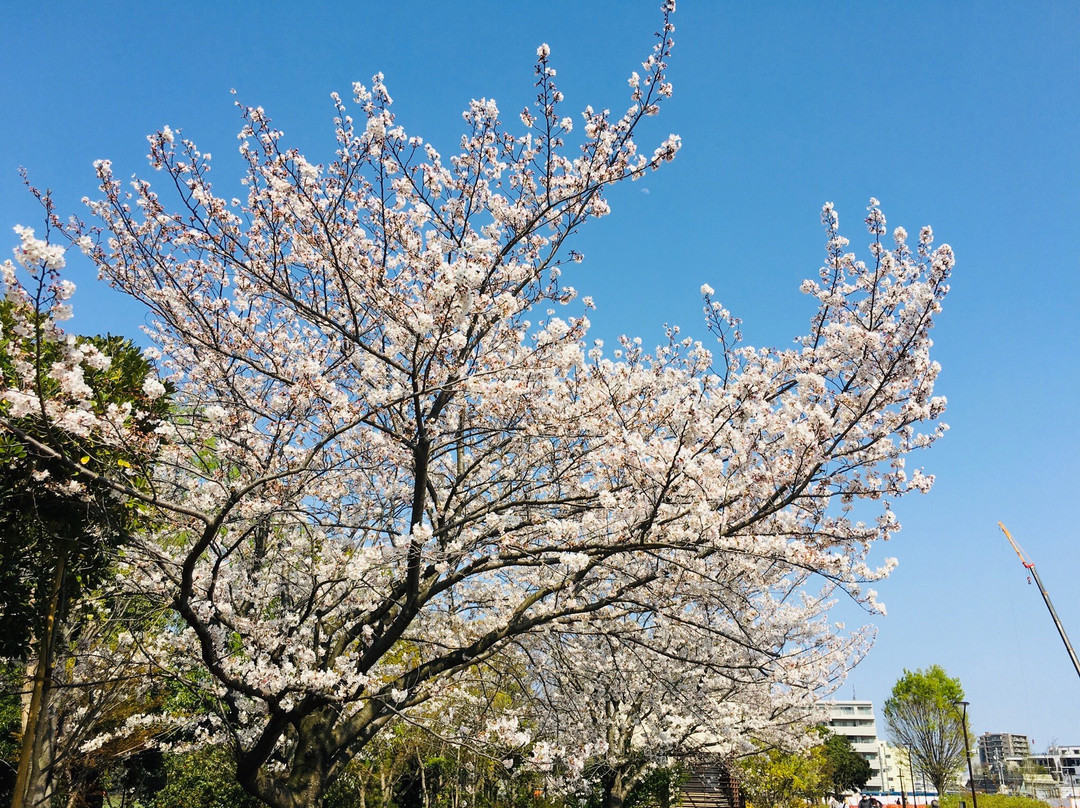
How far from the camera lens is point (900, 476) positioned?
5.62m

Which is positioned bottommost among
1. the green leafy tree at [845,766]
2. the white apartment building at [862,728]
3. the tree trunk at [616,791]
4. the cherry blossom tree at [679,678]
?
the white apartment building at [862,728]

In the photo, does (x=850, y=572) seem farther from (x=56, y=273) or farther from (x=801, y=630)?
(x=801, y=630)

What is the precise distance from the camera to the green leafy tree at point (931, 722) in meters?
37.8

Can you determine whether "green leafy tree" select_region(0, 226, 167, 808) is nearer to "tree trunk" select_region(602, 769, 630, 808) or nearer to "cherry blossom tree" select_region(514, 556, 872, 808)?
"cherry blossom tree" select_region(514, 556, 872, 808)

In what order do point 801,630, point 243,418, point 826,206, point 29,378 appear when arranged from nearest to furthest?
point 29,378, point 826,206, point 243,418, point 801,630

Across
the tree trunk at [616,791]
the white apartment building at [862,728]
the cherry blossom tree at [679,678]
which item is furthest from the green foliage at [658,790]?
the white apartment building at [862,728]

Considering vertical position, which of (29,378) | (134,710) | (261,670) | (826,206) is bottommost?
(134,710)

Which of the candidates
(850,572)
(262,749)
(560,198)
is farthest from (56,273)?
(850,572)

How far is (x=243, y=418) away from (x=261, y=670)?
2484 mm

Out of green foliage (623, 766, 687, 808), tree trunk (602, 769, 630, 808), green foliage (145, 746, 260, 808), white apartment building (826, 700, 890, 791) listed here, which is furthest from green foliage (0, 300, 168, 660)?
white apartment building (826, 700, 890, 791)

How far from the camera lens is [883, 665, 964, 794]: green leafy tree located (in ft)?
124

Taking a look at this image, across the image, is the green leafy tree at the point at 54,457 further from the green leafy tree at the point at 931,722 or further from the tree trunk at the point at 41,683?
the green leafy tree at the point at 931,722

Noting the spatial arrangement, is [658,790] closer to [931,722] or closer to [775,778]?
[775,778]

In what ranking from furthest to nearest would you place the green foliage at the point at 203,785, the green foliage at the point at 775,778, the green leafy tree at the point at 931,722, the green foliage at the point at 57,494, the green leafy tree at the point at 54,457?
the green leafy tree at the point at 931,722
the green foliage at the point at 775,778
the green foliage at the point at 203,785
the green foliage at the point at 57,494
the green leafy tree at the point at 54,457
